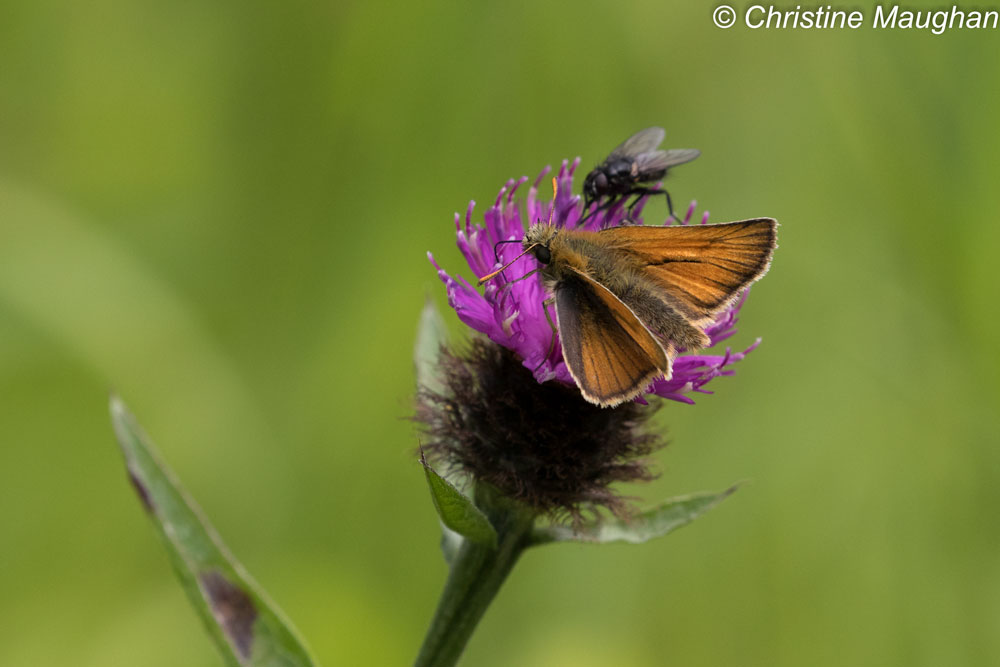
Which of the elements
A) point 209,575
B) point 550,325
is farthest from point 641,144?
point 209,575

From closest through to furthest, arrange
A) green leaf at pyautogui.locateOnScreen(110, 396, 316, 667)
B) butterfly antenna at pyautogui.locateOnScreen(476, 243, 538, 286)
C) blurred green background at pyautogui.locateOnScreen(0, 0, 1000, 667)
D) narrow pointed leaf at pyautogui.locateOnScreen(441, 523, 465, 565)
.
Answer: green leaf at pyautogui.locateOnScreen(110, 396, 316, 667) → butterfly antenna at pyautogui.locateOnScreen(476, 243, 538, 286) → narrow pointed leaf at pyautogui.locateOnScreen(441, 523, 465, 565) → blurred green background at pyautogui.locateOnScreen(0, 0, 1000, 667)

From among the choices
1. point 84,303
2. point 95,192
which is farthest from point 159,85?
point 84,303

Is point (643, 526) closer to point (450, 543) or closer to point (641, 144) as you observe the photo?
point (450, 543)

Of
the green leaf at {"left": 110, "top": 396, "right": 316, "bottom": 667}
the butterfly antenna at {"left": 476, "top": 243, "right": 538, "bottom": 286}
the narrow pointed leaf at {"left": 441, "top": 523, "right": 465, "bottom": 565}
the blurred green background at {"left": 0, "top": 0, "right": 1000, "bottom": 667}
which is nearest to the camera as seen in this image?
the green leaf at {"left": 110, "top": 396, "right": 316, "bottom": 667}

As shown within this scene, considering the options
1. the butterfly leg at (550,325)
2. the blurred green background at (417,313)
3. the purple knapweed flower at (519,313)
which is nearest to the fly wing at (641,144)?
the purple knapweed flower at (519,313)

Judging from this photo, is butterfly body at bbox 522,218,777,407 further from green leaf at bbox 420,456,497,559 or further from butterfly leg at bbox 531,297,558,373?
green leaf at bbox 420,456,497,559

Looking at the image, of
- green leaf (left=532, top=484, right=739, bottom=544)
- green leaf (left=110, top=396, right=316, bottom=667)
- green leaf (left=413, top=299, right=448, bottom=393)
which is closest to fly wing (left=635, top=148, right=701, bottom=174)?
green leaf (left=413, top=299, right=448, bottom=393)
